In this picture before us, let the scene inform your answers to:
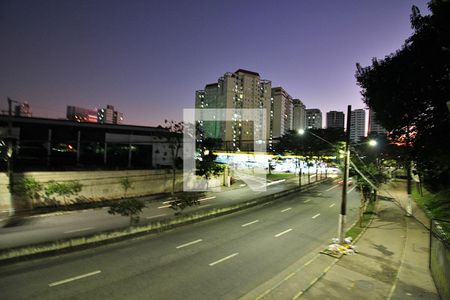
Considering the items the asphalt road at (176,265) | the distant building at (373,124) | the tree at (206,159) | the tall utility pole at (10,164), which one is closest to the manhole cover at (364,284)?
the asphalt road at (176,265)

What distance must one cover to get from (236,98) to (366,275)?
13355 cm

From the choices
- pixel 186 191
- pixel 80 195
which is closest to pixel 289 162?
pixel 186 191

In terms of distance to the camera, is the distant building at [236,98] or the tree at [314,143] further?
the distant building at [236,98]

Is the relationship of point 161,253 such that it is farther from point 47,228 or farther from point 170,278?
point 47,228

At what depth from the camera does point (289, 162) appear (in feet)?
320

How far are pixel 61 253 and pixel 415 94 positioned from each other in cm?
2133

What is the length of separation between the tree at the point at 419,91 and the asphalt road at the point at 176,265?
850cm

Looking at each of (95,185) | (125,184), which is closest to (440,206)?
(125,184)

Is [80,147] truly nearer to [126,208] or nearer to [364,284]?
[126,208]

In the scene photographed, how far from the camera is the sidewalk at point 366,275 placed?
11.3 metres

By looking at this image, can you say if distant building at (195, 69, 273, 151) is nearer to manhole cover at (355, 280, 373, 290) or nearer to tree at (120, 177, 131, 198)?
tree at (120, 177, 131, 198)

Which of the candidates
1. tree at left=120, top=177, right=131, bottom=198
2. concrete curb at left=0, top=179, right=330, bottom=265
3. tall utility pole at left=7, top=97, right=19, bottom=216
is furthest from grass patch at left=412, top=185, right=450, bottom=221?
tall utility pole at left=7, top=97, right=19, bottom=216

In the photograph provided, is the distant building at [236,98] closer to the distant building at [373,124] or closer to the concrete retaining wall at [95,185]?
the distant building at [373,124]

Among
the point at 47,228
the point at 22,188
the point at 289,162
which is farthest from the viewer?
the point at 289,162
